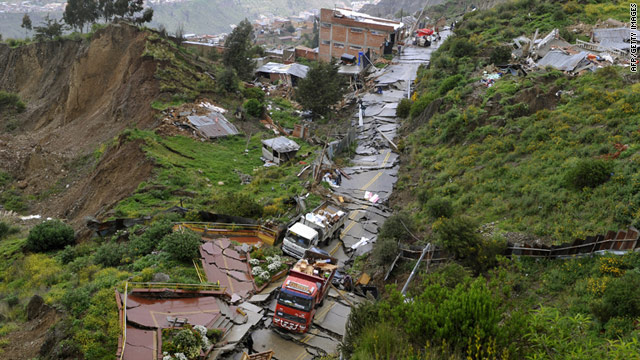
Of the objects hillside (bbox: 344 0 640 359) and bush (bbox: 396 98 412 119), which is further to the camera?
bush (bbox: 396 98 412 119)

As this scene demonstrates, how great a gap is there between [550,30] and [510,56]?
20.2 feet

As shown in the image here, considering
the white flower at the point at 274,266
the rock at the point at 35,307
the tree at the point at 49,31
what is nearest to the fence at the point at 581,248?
the white flower at the point at 274,266

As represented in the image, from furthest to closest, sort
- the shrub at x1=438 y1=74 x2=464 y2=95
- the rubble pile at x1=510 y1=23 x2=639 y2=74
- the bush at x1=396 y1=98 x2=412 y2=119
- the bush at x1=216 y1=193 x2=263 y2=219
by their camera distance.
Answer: the bush at x1=396 y1=98 x2=412 y2=119, the shrub at x1=438 y1=74 x2=464 y2=95, the rubble pile at x1=510 y1=23 x2=639 y2=74, the bush at x1=216 y1=193 x2=263 y2=219

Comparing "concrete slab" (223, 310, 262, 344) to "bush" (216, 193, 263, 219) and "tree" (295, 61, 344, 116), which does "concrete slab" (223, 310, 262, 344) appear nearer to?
"bush" (216, 193, 263, 219)

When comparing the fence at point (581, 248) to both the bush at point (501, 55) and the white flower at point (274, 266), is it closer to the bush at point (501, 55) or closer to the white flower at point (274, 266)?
the white flower at point (274, 266)

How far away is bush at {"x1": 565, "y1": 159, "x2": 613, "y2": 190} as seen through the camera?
15.7 meters

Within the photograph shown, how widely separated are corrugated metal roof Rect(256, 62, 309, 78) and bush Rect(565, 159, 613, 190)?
131 ft

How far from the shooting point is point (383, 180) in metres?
27.0

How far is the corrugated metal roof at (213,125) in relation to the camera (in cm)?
3322

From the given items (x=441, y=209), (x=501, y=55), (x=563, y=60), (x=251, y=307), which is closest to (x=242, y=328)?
(x=251, y=307)

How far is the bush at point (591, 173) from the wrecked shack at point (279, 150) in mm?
19032

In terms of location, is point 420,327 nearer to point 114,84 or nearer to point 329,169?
point 329,169

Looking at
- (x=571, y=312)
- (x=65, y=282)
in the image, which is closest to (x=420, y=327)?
(x=571, y=312)

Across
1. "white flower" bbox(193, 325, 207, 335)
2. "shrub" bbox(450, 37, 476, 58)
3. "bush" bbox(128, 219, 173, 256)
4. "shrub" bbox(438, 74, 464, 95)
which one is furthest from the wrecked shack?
"white flower" bbox(193, 325, 207, 335)
